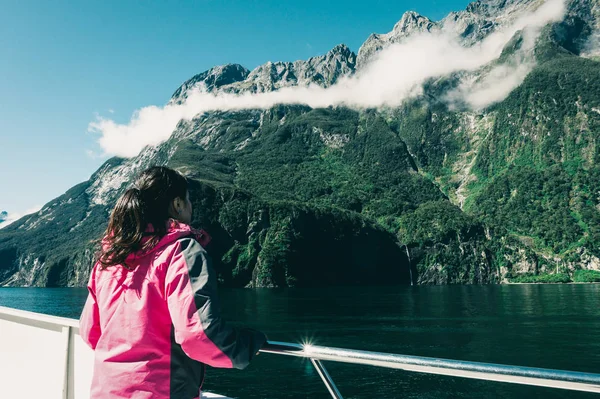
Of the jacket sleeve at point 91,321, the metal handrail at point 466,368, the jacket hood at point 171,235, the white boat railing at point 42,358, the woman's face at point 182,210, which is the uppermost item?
the woman's face at point 182,210

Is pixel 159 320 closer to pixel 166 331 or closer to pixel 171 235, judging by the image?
pixel 166 331

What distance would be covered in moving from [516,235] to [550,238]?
11593 millimetres

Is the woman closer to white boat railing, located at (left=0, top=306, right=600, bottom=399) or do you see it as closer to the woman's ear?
the woman's ear

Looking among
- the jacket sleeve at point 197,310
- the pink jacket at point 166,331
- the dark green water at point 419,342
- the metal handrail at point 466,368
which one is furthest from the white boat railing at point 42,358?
the dark green water at point 419,342

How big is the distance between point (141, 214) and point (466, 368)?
159cm

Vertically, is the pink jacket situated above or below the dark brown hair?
below

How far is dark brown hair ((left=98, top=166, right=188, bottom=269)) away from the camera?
2.04 metres

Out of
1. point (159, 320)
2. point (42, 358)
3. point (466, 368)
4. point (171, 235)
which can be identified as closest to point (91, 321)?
point (159, 320)

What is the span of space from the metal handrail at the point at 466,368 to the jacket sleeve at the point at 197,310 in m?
0.41

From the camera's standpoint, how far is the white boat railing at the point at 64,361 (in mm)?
1895

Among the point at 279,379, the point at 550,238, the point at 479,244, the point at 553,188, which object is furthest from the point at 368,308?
the point at 553,188

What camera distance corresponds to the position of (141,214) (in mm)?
2150

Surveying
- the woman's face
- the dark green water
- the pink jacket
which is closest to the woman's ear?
the woman's face

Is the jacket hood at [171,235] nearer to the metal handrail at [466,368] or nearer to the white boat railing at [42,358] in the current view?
the metal handrail at [466,368]
